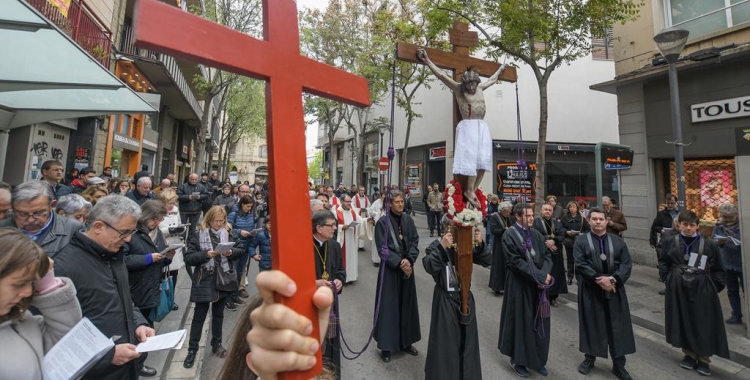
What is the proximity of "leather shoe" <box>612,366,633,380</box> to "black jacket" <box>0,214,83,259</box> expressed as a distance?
5.55m

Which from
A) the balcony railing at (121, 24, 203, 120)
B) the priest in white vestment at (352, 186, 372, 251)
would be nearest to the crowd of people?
the priest in white vestment at (352, 186, 372, 251)

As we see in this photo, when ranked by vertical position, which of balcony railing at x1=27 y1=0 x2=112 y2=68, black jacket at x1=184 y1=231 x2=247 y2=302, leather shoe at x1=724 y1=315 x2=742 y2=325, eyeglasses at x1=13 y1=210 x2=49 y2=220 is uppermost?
balcony railing at x1=27 y1=0 x2=112 y2=68

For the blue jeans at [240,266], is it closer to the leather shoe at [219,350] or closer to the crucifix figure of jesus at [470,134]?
the leather shoe at [219,350]

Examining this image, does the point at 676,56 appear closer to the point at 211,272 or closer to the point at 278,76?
the point at 278,76

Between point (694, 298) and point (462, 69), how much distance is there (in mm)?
4066

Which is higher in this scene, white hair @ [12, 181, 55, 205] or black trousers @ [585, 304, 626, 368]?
white hair @ [12, 181, 55, 205]

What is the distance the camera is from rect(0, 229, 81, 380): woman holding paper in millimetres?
1283

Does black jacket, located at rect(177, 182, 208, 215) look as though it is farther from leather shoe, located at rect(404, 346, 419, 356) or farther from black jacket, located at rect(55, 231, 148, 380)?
black jacket, located at rect(55, 231, 148, 380)

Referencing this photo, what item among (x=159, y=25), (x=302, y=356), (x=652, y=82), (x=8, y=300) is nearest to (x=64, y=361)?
(x=8, y=300)

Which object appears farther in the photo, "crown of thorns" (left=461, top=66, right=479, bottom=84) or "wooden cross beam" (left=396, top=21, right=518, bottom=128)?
"wooden cross beam" (left=396, top=21, right=518, bottom=128)

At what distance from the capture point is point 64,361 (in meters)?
1.46

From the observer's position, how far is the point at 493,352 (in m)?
4.49

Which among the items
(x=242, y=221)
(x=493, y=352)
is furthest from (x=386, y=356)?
(x=242, y=221)

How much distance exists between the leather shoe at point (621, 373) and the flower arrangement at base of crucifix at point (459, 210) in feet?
8.32
